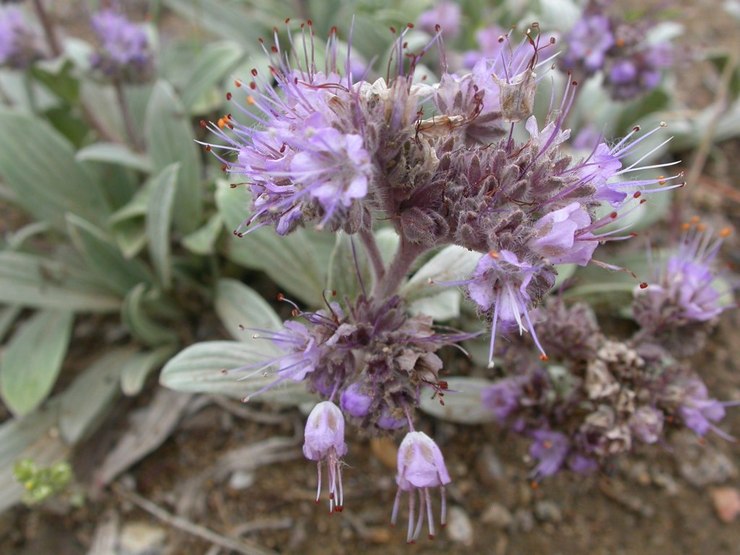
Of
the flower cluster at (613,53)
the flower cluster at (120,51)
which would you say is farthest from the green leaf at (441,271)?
the flower cluster at (120,51)

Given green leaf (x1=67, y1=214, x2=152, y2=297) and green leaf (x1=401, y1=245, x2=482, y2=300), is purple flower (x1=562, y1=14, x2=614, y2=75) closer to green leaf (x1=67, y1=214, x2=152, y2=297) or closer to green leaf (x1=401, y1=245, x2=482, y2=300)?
green leaf (x1=401, y1=245, x2=482, y2=300)

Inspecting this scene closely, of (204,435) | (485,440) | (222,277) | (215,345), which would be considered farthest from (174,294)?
(485,440)

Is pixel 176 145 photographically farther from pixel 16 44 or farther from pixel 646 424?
pixel 646 424

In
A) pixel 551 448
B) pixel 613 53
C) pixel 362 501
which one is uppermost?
pixel 613 53

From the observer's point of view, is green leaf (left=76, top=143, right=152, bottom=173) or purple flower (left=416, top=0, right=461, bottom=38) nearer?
green leaf (left=76, top=143, right=152, bottom=173)

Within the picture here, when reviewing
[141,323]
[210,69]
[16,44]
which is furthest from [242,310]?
[16,44]

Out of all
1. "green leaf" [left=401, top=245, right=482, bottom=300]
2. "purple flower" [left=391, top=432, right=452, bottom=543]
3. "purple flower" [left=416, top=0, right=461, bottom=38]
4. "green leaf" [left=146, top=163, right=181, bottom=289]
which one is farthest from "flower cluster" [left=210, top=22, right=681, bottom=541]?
"purple flower" [left=416, top=0, right=461, bottom=38]

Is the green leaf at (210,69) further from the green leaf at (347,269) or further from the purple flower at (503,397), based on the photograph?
the purple flower at (503,397)

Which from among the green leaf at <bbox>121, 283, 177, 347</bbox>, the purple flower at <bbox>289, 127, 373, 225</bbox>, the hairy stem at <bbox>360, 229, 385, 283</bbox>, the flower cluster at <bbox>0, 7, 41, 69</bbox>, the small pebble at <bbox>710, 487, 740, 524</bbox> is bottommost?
the small pebble at <bbox>710, 487, 740, 524</bbox>
